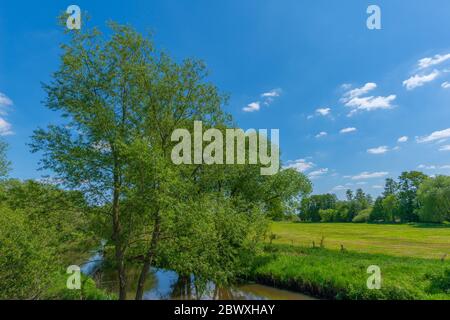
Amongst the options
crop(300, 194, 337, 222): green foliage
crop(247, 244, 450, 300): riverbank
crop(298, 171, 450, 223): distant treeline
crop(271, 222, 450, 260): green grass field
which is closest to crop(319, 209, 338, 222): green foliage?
crop(298, 171, 450, 223): distant treeline

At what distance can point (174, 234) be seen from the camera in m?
12.3

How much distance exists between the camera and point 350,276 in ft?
64.5

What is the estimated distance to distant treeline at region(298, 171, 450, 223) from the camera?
73875mm

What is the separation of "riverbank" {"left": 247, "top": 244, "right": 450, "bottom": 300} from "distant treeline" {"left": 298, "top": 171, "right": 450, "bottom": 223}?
23104mm

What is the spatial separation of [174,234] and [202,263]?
177cm

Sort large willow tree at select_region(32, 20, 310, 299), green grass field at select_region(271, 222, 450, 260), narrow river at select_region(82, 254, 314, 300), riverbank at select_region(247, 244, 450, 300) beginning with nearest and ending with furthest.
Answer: large willow tree at select_region(32, 20, 310, 299) < riverbank at select_region(247, 244, 450, 300) < narrow river at select_region(82, 254, 314, 300) < green grass field at select_region(271, 222, 450, 260)

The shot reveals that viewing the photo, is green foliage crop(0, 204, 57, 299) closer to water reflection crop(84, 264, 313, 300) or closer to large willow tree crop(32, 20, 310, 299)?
large willow tree crop(32, 20, 310, 299)

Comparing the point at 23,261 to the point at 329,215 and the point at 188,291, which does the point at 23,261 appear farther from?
the point at 329,215

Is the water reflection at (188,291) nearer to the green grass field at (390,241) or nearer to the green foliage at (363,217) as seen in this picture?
the green grass field at (390,241)

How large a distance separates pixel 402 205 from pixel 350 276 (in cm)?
8513

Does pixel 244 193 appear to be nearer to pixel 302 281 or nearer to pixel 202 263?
pixel 302 281

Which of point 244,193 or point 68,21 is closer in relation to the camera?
point 68,21

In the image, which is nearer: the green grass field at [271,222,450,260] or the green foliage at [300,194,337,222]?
the green grass field at [271,222,450,260]
